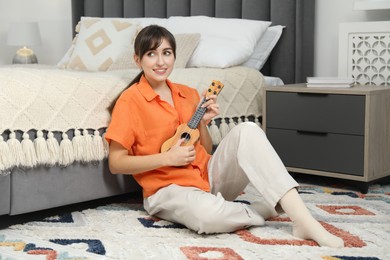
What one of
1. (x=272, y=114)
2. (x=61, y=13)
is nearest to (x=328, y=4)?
(x=272, y=114)

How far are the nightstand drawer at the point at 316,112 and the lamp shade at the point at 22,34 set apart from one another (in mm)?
2088

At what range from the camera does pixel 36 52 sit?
455 centimetres

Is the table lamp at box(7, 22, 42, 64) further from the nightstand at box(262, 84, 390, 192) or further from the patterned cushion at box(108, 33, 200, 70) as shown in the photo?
the nightstand at box(262, 84, 390, 192)

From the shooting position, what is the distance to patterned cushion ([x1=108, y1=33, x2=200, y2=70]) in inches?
116

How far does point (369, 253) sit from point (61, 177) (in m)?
1.00

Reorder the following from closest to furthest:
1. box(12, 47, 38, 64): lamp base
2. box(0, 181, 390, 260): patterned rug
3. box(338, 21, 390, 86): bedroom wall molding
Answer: box(0, 181, 390, 260): patterned rug → box(338, 21, 390, 86): bedroom wall molding → box(12, 47, 38, 64): lamp base

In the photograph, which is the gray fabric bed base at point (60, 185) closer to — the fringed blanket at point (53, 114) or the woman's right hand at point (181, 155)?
the fringed blanket at point (53, 114)

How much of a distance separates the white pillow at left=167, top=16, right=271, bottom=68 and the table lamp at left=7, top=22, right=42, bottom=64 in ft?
4.47

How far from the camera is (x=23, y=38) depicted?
4.24 m

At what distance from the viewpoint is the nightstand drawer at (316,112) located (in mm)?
2516

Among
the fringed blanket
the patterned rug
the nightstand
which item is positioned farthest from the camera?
the nightstand

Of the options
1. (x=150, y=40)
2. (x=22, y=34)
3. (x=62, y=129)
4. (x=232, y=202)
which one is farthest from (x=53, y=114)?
(x=22, y=34)

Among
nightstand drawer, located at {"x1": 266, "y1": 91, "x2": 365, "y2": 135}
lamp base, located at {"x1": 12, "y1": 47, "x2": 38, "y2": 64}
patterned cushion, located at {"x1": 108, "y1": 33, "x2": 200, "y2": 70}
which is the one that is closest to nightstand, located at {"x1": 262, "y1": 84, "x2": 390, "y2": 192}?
nightstand drawer, located at {"x1": 266, "y1": 91, "x2": 365, "y2": 135}

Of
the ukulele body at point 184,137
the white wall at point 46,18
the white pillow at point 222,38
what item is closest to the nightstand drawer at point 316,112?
the white pillow at point 222,38
